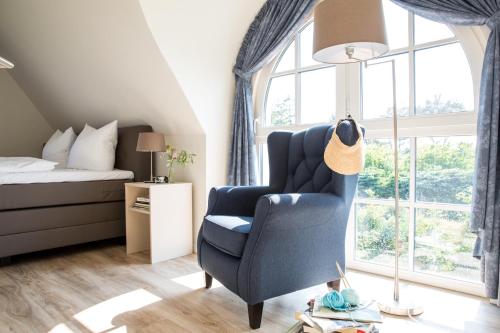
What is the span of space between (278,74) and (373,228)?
4.86 feet

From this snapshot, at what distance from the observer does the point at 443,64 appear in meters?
2.22

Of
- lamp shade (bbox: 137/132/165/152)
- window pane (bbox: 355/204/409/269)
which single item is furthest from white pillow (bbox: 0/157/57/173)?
window pane (bbox: 355/204/409/269)

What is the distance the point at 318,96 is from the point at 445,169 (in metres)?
1.05

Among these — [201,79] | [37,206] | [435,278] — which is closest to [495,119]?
[435,278]

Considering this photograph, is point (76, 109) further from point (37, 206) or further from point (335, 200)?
point (335, 200)

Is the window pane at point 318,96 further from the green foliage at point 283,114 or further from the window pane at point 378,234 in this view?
the window pane at point 378,234

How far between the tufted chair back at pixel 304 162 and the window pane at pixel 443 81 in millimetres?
712

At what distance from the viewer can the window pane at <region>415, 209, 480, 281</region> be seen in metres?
2.17

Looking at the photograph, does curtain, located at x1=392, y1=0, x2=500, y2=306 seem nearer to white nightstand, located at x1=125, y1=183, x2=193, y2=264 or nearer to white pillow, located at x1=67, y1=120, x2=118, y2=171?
white nightstand, located at x1=125, y1=183, x2=193, y2=264

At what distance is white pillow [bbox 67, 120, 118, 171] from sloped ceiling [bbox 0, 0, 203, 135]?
0.28 metres

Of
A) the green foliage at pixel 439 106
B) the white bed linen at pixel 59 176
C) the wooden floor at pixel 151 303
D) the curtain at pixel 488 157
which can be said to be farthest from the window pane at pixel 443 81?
the white bed linen at pixel 59 176

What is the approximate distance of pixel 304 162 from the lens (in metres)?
2.25

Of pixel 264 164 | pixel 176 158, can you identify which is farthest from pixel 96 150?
pixel 264 164

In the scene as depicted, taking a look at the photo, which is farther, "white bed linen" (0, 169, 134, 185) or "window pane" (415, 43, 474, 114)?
"white bed linen" (0, 169, 134, 185)
